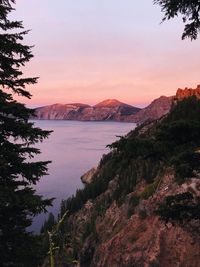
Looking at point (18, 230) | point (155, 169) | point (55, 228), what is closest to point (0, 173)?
point (18, 230)

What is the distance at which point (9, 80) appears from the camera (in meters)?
16.5

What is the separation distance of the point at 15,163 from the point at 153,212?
19.2 feet

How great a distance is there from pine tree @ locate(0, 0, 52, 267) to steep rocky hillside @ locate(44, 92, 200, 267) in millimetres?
1684

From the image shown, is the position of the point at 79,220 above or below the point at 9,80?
below

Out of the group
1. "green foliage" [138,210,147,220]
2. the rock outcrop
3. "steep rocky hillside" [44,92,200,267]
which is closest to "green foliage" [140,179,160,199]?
"steep rocky hillside" [44,92,200,267]

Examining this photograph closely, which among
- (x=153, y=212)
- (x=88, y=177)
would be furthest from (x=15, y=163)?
(x=88, y=177)

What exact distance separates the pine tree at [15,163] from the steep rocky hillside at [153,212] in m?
1.68

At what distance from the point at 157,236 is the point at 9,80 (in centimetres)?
3354

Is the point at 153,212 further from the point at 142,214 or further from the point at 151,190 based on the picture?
the point at 151,190

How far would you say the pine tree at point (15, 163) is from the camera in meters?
15.6

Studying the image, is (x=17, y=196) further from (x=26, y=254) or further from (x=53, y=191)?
(x=53, y=191)

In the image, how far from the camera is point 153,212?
13203 millimetres

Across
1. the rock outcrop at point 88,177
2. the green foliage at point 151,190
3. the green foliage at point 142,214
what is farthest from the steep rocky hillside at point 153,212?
the rock outcrop at point 88,177

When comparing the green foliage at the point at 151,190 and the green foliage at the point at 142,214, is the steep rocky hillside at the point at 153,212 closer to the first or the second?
the green foliage at the point at 142,214
